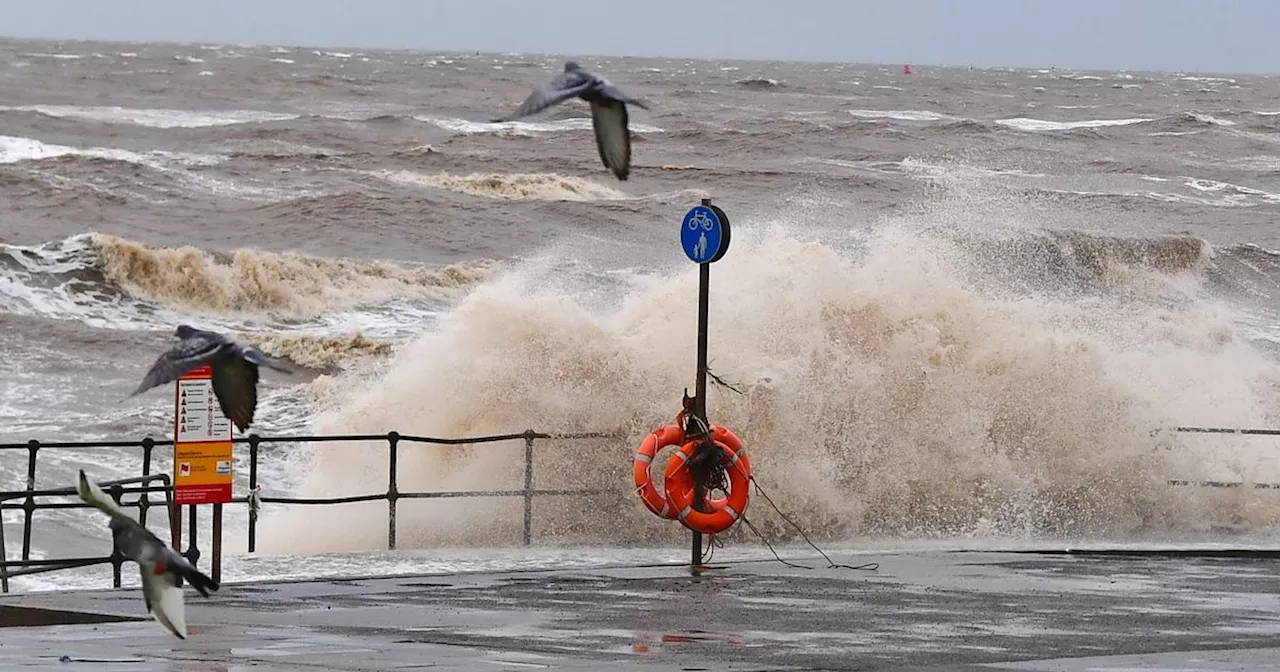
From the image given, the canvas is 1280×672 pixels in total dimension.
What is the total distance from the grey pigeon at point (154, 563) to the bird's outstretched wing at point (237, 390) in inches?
22.9

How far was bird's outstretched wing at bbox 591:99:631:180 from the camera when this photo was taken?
17.6ft

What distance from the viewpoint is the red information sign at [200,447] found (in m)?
10.4

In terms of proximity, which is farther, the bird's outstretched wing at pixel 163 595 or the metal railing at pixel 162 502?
the metal railing at pixel 162 502

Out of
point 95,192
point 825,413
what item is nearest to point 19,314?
point 95,192

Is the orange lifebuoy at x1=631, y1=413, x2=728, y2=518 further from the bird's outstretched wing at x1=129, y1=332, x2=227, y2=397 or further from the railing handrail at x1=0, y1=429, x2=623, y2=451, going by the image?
the bird's outstretched wing at x1=129, y1=332, x2=227, y2=397

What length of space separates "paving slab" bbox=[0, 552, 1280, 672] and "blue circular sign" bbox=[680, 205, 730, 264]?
1.89 m

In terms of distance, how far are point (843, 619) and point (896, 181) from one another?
43442mm

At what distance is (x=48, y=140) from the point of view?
183ft

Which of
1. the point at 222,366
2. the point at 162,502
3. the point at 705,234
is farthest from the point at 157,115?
the point at 222,366

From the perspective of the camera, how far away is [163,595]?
512 cm

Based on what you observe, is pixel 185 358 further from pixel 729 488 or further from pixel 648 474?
pixel 729 488

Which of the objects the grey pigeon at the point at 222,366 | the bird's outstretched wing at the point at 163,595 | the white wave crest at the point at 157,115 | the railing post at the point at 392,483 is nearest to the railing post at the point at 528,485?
the railing post at the point at 392,483

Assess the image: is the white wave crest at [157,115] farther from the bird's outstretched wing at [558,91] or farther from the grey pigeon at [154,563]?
the bird's outstretched wing at [558,91]

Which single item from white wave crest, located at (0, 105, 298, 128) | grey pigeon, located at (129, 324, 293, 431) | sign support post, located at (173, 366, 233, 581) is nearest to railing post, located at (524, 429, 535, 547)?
sign support post, located at (173, 366, 233, 581)
